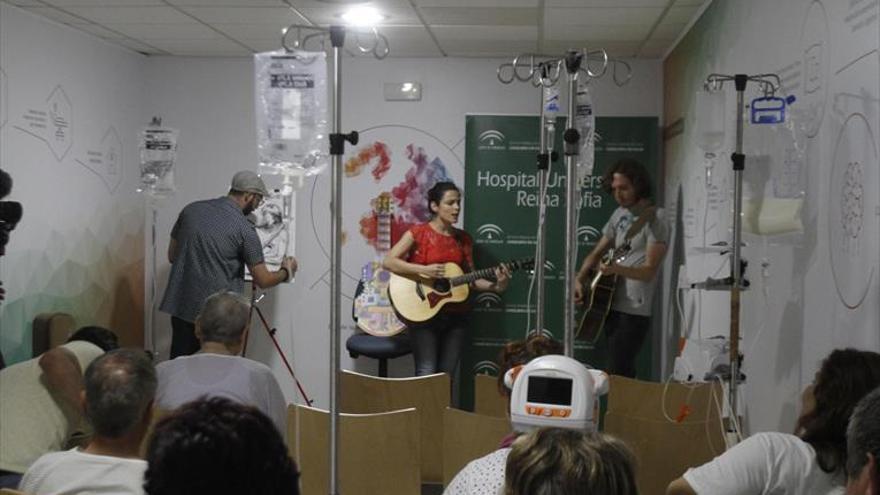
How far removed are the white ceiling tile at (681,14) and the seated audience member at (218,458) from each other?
460 centimetres

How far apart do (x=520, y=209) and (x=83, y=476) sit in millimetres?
4881

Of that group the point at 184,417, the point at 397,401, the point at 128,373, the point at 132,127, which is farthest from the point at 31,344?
the point at 184,417

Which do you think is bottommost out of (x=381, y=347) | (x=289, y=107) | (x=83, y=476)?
(x=381, y=347)

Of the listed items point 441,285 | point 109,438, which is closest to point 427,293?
point 441,285

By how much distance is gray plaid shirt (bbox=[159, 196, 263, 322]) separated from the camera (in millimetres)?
5863

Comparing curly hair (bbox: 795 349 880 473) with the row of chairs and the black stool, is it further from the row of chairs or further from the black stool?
the black stool

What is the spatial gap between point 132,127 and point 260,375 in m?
4.27

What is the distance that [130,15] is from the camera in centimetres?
571

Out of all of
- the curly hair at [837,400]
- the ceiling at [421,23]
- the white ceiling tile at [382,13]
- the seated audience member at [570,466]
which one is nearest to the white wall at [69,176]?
the ceiling at [421,23]

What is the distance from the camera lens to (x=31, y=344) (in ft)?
19.0

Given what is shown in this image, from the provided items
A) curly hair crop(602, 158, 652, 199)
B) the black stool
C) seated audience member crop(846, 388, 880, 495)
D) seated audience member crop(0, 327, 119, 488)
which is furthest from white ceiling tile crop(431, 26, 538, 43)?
seated audience member crop(846, 388, 880, 495)

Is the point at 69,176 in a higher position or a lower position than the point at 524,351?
higher

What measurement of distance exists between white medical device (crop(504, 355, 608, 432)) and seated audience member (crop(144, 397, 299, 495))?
1098 mm

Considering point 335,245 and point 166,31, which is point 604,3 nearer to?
point 166,31
